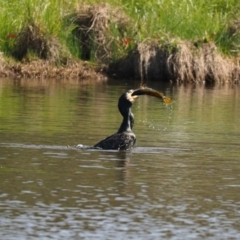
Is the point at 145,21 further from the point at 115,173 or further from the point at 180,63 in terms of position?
the point at 115,173

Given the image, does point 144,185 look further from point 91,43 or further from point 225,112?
point 91,43

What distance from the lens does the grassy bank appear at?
1198 inches

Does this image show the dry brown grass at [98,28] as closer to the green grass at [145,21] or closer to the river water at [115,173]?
the green grass at [145,21]

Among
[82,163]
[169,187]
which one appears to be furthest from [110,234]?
[82,163]

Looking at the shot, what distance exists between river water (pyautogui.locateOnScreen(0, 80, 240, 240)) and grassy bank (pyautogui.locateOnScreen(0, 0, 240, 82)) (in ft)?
25.0

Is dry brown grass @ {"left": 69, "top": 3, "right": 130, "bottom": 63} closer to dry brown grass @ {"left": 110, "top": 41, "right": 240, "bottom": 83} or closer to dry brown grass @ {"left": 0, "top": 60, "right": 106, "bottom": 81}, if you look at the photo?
dry brown grass @ {"left": 0, "top": 60, "right": 106, "bottom": 81}

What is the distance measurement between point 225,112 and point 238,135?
13.3 feet

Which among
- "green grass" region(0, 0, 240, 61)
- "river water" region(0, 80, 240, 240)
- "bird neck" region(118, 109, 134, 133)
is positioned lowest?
"river water" region(0, 80, 240, 240)

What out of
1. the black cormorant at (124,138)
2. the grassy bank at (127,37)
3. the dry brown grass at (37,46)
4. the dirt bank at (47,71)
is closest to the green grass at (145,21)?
the grassy bank at (127,37)

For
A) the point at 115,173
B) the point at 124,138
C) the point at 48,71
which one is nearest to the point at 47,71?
the point at 48,71

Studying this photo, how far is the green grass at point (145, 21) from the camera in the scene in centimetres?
3097

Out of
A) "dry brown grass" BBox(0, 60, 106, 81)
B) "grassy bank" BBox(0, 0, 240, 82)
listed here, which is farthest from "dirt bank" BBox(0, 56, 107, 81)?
"grassy bank" BBox(0, 0, 240, 82)

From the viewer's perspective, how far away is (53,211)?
432 inches

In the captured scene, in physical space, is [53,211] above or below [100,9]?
below
